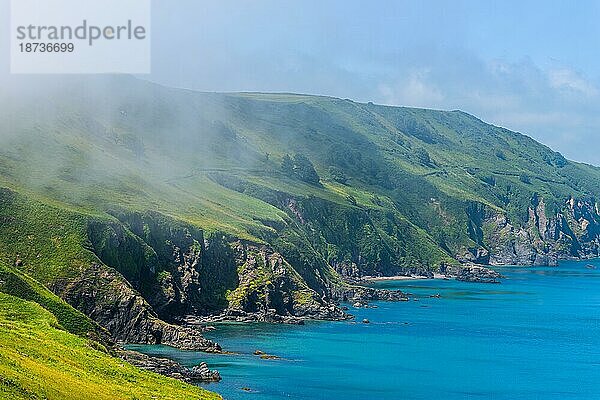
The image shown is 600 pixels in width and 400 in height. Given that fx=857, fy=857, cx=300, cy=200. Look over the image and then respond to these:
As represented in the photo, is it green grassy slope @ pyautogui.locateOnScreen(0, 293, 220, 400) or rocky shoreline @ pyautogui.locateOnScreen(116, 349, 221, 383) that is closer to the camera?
green grassy slope @ pyautogui.locateOnScreen(0, 293, 220, 400)

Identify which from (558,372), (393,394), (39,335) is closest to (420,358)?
(558,372)

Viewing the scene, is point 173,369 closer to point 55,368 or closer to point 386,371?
point 386,371

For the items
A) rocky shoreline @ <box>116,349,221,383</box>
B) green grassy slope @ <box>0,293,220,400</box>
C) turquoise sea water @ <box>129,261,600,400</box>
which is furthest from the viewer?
turquoise sea water @ <box>129,261,600,400</box>

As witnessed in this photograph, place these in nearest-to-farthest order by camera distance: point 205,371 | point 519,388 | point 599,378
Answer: point 205,371
point 519,388
point 599,378

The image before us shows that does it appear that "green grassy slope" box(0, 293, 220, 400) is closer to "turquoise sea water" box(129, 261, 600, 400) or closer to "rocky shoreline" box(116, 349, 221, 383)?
"rocky shoreline" box(116, 349, 221, 383)

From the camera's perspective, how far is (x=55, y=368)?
9412 cm

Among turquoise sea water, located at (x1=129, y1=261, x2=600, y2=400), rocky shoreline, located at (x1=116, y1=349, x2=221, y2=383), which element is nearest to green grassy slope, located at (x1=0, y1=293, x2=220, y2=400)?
rocky shoreline, located at (x1=116, y1=349, x2=221, y2=383)

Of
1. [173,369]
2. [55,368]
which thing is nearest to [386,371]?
[173,369]

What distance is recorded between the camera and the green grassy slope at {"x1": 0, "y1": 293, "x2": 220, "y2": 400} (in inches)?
3044

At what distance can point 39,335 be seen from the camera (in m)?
116

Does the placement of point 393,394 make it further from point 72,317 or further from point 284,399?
point 72,317

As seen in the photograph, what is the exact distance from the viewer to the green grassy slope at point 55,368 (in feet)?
254

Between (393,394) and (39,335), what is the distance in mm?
60743

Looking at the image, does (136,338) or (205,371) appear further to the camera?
(136,338)
